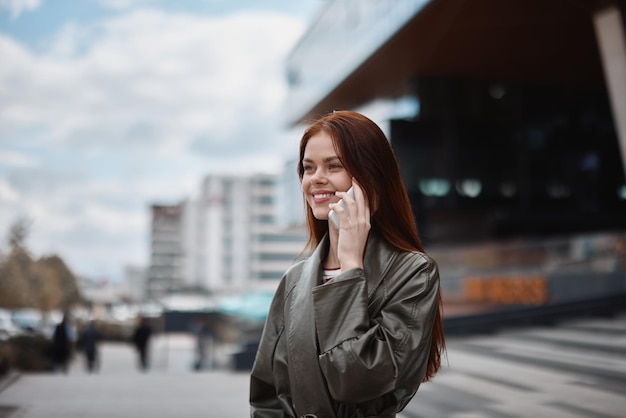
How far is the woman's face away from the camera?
197 cm

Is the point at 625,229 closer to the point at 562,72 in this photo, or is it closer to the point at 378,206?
the point at 562,72

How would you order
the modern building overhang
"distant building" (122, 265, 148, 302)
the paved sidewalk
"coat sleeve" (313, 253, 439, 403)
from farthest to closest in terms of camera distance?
"distant building" (122, 265, 148, 302), the modern building overhang, the paved sidewalk, "coat sleeve" (313, 253, 439, 403)

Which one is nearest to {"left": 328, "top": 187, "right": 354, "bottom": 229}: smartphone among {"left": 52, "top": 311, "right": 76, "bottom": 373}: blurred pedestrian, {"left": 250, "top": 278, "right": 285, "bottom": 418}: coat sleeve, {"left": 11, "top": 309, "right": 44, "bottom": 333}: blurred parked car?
{"left": 250, "top": 278, "right": 285, "bottom": 418}: coat sleeve

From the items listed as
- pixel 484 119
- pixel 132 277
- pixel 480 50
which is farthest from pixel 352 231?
pixel 132 277

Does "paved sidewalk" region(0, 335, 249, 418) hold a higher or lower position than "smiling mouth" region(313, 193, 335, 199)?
lower

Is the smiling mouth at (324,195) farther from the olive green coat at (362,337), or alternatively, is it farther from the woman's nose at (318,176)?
the olive green coat at (362,337)

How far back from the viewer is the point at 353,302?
178 centimetres

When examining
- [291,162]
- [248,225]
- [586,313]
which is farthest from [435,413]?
[248,225]

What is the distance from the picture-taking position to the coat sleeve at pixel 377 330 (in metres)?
1.71

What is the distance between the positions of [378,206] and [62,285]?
1636 inches

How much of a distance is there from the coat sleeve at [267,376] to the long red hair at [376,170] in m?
0.47

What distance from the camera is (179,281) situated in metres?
156

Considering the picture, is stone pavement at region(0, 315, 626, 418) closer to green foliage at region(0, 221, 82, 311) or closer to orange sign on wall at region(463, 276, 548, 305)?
orange sign on wall at region(463, 276, 548, 305)

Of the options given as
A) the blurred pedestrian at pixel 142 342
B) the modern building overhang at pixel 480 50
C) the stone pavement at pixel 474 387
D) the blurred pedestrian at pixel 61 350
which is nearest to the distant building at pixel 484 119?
the modern building overhang at pixel 480 50
